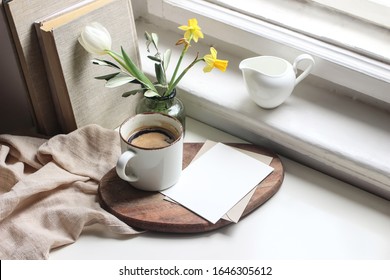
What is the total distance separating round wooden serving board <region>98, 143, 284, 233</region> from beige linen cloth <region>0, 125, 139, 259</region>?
0.02m

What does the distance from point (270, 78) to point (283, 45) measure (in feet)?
0.37

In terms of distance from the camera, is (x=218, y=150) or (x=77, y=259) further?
(x=218, y=150)

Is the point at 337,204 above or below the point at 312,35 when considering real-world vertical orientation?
below

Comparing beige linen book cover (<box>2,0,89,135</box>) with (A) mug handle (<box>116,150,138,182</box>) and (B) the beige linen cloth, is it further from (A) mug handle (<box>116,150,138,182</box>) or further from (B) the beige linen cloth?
(A) mug handle (<box>116,150,138,182</box>)

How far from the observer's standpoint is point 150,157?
0.71 m

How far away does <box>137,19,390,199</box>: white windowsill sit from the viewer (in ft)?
2.57

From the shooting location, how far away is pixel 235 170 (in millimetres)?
802

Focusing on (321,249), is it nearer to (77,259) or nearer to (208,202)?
(208,202)

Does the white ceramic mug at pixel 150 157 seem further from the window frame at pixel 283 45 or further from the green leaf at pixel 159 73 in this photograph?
the window frame at pixel 283 45

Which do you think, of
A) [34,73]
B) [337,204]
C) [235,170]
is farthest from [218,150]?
[34,73]

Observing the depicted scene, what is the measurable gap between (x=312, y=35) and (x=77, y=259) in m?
0.51

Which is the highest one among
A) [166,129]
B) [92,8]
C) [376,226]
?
[92,8]

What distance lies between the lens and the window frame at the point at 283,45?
32.6 inches

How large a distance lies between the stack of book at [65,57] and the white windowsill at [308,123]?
12 cm
